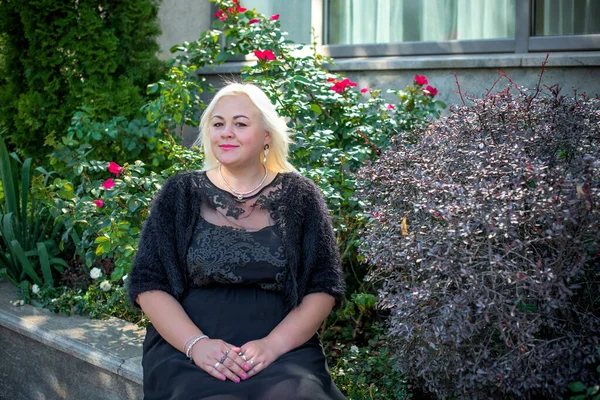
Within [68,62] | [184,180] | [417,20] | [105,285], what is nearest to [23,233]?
[105,285]

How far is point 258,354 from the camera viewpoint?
279 centimetres

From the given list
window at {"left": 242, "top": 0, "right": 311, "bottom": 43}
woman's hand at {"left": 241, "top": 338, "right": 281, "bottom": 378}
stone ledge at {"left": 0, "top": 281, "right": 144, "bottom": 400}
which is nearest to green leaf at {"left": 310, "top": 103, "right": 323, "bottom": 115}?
stone ledge at {"left": 0, "top": 281, "right": 144, "bottom": 400}

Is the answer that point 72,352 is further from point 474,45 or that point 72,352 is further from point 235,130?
point 474,45

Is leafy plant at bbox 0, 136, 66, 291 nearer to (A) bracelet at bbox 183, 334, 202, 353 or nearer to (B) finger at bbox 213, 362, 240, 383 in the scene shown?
(A) bracelet at bbox 183, 334, 202, 353

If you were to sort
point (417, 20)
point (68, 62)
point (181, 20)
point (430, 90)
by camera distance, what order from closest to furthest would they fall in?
1. point (430, 90)
2. point (68, 62)
3. point (417, 20)
4. point (181, 20)

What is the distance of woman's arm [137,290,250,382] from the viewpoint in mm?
2729

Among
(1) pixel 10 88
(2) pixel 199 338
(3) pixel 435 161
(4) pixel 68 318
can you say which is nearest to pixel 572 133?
(3) pixel 435 161

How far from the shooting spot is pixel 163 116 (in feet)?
15.6

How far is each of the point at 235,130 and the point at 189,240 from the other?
20.4 inches

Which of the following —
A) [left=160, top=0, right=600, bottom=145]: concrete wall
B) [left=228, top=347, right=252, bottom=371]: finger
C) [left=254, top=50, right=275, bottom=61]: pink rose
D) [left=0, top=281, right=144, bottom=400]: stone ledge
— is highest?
[left=254, top=50, right=275, bottom=61]: pink rose

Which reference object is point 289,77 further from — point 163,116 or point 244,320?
point 244,320

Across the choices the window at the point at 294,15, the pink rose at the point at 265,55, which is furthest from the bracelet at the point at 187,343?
the window at the point at 294,15

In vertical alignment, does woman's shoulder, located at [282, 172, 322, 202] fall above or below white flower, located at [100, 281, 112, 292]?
above

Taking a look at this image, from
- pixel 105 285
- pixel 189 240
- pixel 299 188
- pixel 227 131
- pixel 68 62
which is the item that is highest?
pixel 68 62
